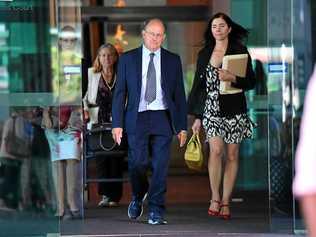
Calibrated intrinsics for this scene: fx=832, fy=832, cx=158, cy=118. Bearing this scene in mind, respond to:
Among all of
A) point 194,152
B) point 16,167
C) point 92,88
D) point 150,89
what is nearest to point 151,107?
point 150,89

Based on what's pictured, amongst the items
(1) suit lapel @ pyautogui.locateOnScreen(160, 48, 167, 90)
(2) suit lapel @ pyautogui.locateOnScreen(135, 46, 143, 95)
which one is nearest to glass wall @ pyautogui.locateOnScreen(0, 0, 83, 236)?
(2) suit lapel @ pyautogui.locateOnScreen(135, 46, 143, 95)

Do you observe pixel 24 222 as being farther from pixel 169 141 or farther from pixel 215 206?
pixel 215 206

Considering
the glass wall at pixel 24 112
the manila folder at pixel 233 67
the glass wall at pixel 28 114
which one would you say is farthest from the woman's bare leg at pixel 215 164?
the glass wall at pixel 24 112

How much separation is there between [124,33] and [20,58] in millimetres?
5501

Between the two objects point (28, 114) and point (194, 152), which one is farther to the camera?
point (194, 152)

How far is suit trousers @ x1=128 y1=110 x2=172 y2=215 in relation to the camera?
6.89 metres

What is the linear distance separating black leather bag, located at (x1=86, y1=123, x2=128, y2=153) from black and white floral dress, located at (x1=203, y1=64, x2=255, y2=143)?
1262mm

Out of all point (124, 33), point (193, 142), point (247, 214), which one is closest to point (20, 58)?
point (193, 142)

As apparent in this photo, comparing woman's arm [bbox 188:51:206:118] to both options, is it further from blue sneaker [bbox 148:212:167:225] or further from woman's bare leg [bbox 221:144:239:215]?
blue sneaker [bbox 148:212:167:225]

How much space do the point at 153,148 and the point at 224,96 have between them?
89 cm

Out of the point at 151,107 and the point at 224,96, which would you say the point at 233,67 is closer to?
the point at 224,96

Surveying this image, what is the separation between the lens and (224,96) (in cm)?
740

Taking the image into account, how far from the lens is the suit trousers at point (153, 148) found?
6891 mm

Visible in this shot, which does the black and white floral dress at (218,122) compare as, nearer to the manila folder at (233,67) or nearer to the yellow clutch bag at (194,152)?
the manila folder at (233,67)
